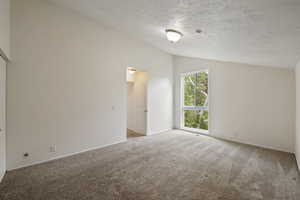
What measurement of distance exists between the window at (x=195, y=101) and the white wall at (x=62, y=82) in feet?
8.63

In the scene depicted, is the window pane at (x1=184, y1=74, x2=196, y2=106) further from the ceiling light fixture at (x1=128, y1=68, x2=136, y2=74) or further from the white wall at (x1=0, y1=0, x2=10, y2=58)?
the white wall at (x1=0, y1=0, x2=10, y2=58)

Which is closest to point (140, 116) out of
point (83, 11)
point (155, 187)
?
point (155, 187)

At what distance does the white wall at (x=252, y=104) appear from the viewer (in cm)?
338

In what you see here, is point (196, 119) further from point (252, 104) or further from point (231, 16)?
point (231, 16)

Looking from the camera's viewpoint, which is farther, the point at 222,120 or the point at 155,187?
the point at 222,120

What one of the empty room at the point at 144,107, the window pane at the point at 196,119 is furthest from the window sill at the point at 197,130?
the empty room at the point at 144,107

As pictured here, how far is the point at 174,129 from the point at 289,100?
3.71m

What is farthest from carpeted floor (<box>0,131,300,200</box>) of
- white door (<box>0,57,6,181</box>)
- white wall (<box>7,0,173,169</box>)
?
white wall (<box>7,0,173,169</box>)

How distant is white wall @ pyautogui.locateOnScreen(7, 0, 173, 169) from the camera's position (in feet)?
8.19

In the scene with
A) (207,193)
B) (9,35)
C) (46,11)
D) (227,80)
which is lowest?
(207,193)

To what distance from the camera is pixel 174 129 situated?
19.0 ft

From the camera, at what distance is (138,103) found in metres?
5.30

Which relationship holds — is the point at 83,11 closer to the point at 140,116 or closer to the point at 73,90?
the point at 73,90

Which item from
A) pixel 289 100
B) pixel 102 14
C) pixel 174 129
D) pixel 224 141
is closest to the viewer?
A: pixel 102 14
